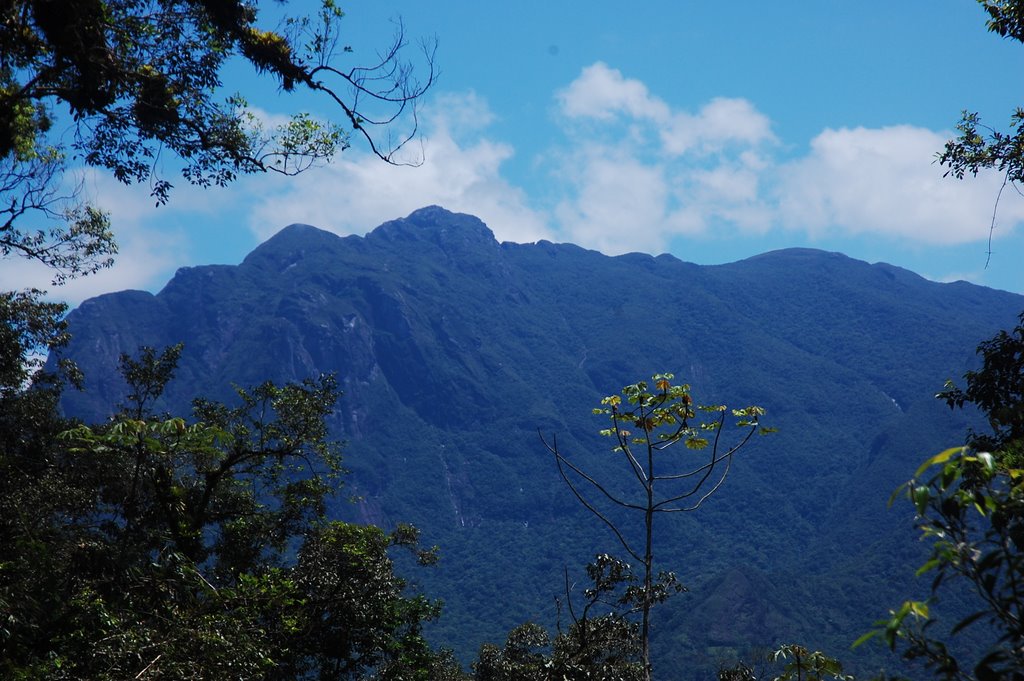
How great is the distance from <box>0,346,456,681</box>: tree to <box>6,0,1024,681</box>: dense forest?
60 mm

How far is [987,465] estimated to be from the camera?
8.23ft

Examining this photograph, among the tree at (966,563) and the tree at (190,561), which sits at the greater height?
the tree at (190,561)

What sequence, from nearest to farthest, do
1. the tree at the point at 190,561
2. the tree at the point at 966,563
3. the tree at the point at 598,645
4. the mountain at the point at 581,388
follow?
1. the tree at the point at 966,563
2. the tree at the point at 190,561
3. the tree at the point at 598,645
4. the mountain at the point at 581,388

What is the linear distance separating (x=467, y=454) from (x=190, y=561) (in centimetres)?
13736

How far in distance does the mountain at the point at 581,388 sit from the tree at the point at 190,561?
60.0m

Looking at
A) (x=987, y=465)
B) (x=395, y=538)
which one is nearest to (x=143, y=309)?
(x=395, y=538)

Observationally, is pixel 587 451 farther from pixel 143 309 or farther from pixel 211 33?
pixel 211 33

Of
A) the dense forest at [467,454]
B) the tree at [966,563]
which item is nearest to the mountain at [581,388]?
the dense forest at [467,454]

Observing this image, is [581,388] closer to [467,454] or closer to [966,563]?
[467,454]

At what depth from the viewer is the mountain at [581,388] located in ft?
303

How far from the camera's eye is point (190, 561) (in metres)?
7.38

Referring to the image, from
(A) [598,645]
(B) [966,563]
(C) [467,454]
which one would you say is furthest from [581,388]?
(B) [966,563]

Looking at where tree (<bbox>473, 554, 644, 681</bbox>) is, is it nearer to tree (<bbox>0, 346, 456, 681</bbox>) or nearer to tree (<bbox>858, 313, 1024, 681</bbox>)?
tree (<bbox>0, 346, 456, 681</bbox>)

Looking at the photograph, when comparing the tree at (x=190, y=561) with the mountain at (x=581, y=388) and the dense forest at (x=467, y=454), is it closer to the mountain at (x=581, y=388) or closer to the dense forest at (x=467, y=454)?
the dense forest at (x=467, y=454)
